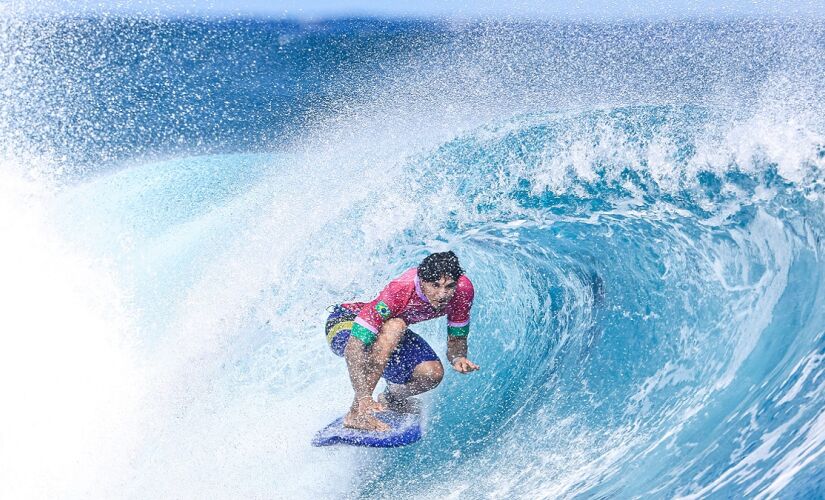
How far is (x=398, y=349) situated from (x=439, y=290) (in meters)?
0.56

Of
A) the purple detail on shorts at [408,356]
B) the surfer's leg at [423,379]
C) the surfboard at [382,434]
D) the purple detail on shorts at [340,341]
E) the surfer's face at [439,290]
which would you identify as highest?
the purple detail on shorts at [340,341]

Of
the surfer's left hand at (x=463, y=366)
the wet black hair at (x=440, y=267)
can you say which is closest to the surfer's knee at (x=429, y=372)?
the surfer's left hand at (x=463, y=366)

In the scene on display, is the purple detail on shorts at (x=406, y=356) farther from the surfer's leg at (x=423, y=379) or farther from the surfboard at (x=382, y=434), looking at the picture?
the surfboard at (x=382, y=434)

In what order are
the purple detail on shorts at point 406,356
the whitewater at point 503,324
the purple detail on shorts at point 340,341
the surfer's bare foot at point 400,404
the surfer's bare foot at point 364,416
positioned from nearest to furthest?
1. the surfer's bare foot at point 364,416
2. the purple detail on shorts at point 406,356
3. the purple detail on shorts at point 340,341
4. the surfer's bare foot at point 400,404
5. the whitewater at point 503,324

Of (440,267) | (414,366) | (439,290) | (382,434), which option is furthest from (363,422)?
(440,267)

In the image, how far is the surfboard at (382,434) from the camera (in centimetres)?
385

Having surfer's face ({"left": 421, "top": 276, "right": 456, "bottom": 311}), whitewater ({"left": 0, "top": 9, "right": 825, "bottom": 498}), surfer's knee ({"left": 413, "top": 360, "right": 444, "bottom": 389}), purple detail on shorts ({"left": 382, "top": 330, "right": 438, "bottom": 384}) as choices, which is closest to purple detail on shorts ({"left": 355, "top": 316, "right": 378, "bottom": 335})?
surfer's face ({"left": 421, "top": 276, "right": 456, "bottom": 311})

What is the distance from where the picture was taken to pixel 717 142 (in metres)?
4.80

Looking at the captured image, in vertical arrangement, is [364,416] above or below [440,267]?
below

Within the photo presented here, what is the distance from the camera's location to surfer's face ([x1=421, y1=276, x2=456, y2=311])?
352cm

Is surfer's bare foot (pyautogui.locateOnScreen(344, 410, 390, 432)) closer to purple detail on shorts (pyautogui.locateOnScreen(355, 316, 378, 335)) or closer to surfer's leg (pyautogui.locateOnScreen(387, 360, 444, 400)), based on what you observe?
surfer's leg (pyautogui.locateOnScreen(387, 360, 444, 400))

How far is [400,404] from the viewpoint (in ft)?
13.9

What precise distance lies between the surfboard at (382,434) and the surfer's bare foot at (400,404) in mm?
39

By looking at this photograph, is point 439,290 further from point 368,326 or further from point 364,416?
point 364,416
